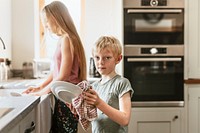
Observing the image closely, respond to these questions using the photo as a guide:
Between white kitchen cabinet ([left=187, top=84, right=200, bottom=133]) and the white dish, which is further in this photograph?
white kitchen cabinet ([left=187, top=84, right=200, bottom=133])

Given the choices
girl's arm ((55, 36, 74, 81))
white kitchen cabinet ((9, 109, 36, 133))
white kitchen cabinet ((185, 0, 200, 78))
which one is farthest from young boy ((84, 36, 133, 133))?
white kitchen cabinet ((185, 0, 200, 78))

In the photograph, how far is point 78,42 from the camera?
1.95 meters

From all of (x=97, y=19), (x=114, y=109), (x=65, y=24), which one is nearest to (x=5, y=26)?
(x=97, y=19)

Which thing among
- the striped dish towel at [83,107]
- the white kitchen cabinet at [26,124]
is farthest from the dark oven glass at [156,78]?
the striped dish towel at [83,107]

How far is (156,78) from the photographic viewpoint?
111 inches

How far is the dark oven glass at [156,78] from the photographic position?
280 centimetres

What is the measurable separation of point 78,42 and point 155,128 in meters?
1.27

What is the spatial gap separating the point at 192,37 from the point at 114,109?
6.00ft

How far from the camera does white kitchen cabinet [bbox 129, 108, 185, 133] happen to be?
2803 mm

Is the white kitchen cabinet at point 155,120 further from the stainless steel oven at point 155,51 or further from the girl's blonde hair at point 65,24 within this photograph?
the girl's blonde hair at point 65,24

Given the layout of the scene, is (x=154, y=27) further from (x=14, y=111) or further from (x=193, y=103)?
(x=14, y=111)

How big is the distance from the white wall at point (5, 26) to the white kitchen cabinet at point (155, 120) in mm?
1329

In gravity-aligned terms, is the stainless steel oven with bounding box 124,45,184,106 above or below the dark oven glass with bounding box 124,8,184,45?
below

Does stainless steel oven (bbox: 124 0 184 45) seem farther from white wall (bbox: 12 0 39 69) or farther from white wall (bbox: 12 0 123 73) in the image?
white wall (bbox: 12 0 39 69)
